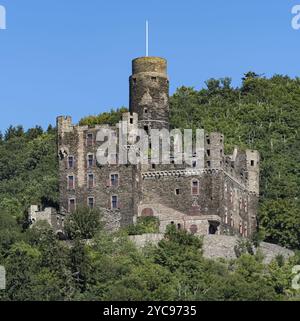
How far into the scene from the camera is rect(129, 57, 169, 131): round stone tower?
77.0m

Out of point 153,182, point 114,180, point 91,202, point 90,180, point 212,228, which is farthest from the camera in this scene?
point 90,180

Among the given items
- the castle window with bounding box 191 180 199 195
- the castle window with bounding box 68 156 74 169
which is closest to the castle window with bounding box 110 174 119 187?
the castle window with bounding box 68 156 74 169

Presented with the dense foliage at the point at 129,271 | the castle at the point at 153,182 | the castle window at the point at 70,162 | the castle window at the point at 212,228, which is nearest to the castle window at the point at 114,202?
the castle at the point at 153,182

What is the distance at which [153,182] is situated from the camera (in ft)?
244

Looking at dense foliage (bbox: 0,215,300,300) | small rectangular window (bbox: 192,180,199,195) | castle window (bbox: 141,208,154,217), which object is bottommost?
dense foliage (bbox: 0,215,300,300)

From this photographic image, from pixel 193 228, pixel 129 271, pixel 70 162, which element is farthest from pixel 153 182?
pixel 129 271

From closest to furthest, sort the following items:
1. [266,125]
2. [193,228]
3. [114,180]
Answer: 1. [193,228]
2. [114,180]
3. [266,125]

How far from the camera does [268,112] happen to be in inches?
3873

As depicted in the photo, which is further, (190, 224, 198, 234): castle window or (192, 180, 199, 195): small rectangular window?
(192, 180, 199, 195): small rectangular window

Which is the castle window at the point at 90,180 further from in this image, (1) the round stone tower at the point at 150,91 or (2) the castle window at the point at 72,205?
(1) the round stone tower at the point at 150,91

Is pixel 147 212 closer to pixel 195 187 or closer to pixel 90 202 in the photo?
pixel 195 187

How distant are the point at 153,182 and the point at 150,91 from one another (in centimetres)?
577

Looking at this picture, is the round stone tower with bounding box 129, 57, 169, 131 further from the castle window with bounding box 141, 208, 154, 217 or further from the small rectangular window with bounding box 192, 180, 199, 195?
the castle window with bounding box 141, 208, 154, 217
